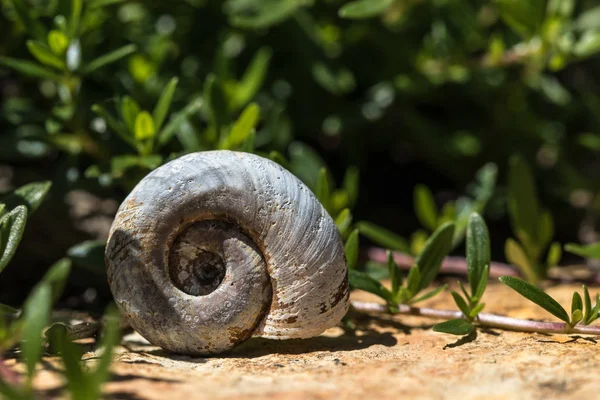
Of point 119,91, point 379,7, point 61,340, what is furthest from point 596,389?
point 119,91

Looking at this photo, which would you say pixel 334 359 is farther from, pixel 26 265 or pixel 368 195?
pixel 368 195

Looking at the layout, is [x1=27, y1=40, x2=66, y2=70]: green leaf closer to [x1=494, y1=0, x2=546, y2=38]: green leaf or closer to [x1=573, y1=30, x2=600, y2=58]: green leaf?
[x1=494, y1=0, x2=546, y2=38]: green leaf

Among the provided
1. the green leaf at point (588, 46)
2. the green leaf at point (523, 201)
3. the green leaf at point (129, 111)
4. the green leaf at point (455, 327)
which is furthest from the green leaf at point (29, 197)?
the green leaf at point (588, 46)

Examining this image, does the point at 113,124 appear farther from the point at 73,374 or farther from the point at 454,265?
the point at 454,265

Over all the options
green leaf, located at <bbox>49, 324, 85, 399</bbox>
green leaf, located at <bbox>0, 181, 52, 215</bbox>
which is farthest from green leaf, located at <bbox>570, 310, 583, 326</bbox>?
green leaf, located at <bbox>0, 181, 52, 215</bbox>

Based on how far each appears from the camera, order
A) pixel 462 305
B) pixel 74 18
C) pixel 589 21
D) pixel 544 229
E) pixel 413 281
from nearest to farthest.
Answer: pixel 462 305 < pixel 413 281 < pixel 74 18 < pixel 544 229 < pixel 589 21

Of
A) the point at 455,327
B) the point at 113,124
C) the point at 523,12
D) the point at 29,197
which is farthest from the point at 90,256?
the point at 523,12
